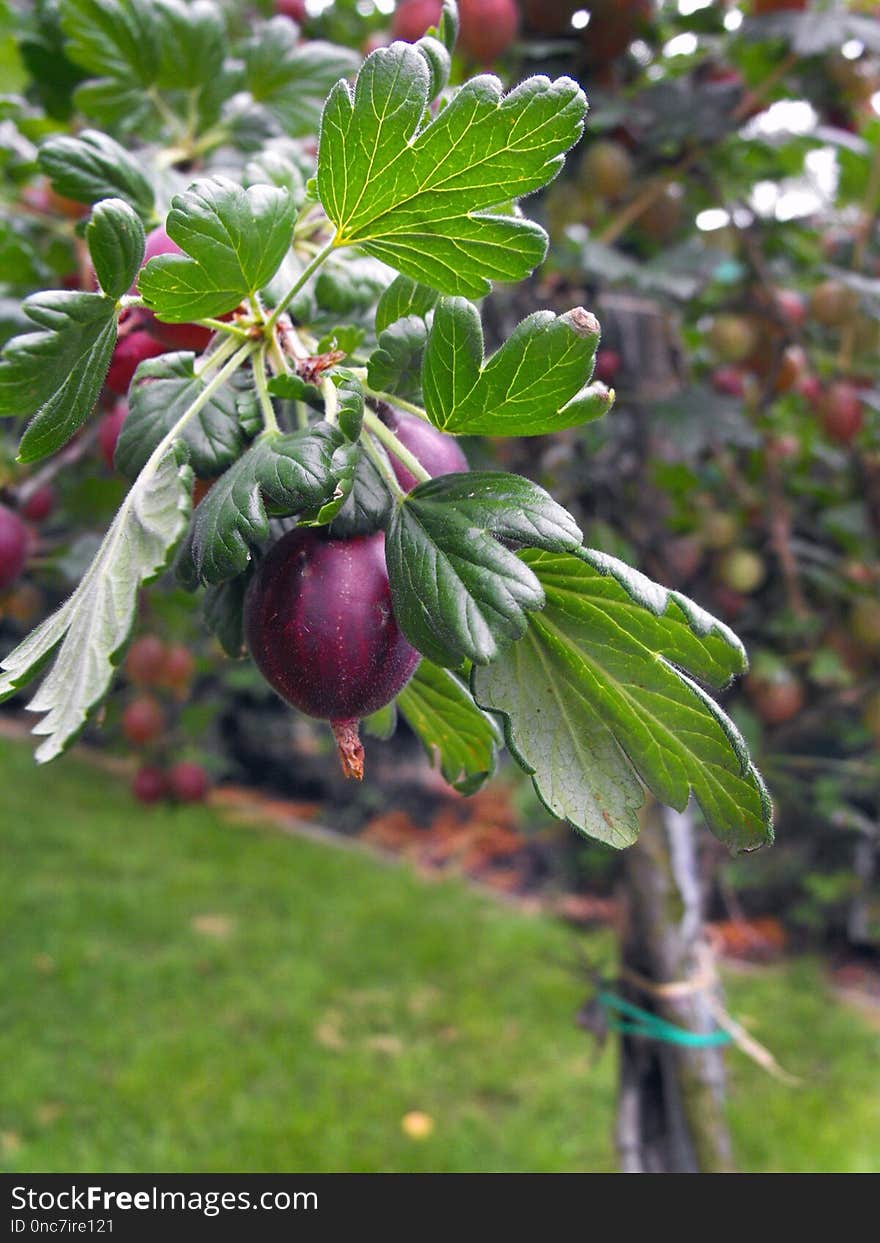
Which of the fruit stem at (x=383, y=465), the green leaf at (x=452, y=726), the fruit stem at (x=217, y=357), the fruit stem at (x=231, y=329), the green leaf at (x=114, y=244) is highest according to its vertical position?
the green leaf at (x=114, y=244)

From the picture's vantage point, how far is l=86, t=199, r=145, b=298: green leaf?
1.16 ft

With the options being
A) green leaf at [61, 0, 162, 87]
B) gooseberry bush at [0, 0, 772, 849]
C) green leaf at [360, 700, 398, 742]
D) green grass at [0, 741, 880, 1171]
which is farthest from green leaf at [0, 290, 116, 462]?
green grass at [0, 741, 880, 1171]

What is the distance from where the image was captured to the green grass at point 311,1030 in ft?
6.51

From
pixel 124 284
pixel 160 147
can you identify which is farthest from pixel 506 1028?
pixel 124 284

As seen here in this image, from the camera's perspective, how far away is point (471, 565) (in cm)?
36

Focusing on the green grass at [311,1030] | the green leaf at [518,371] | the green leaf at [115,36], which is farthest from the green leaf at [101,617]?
the green grass at [311,1030]

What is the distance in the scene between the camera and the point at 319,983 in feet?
8.65

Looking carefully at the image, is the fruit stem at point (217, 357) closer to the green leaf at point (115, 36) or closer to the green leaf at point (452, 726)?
the green leaf at point (452, 726)

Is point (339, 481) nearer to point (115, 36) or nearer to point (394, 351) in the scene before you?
point (394, 351)

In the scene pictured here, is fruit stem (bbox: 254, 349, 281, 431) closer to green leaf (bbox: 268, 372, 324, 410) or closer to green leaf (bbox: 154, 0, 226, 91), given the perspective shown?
green leaf (bbox: 268, 372, 324, 410)

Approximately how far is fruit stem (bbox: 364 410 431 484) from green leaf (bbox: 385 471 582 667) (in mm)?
20
